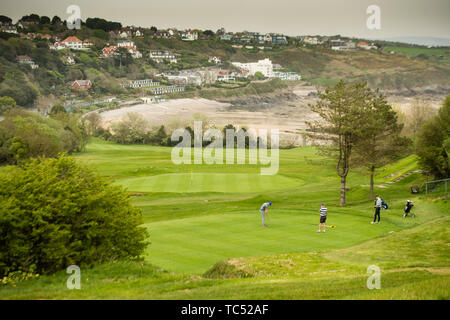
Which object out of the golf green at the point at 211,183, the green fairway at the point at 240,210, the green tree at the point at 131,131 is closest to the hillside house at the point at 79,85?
the green tree at the point at 131,131

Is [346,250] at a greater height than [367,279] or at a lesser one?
lesser

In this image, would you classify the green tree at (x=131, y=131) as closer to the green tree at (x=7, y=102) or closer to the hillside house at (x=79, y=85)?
the green tree at (x=7, y=102)

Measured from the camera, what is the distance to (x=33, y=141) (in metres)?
65.9

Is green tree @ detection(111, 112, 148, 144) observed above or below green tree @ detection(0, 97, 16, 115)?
below

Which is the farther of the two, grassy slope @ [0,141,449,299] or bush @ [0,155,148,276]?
bush @ [0,155,148,276]

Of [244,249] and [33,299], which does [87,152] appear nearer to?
[244,249]

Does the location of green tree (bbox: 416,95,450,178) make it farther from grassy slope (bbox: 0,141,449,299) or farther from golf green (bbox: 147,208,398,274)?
golf green (bbox: 147,208,398,274)

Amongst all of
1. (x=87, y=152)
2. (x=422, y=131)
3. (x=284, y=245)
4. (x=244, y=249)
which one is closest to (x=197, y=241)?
(x=244, y=249)

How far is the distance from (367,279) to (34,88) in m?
178

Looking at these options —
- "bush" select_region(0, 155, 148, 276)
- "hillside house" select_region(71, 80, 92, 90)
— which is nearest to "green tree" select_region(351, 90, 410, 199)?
"bush" select_region(0, 155, 148, 276)

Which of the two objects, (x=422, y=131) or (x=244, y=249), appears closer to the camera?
(x=244, y=249)

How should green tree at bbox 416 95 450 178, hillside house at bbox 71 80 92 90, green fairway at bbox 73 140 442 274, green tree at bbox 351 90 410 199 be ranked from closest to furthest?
green fairway at bbox 73 140 442 274
green tree at bbox 351 90 410 199
green tree at bbox 416 95 450 178
hillside house at bbox 71 80 92 90

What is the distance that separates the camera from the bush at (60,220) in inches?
560

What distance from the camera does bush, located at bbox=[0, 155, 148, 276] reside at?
14227 mm
